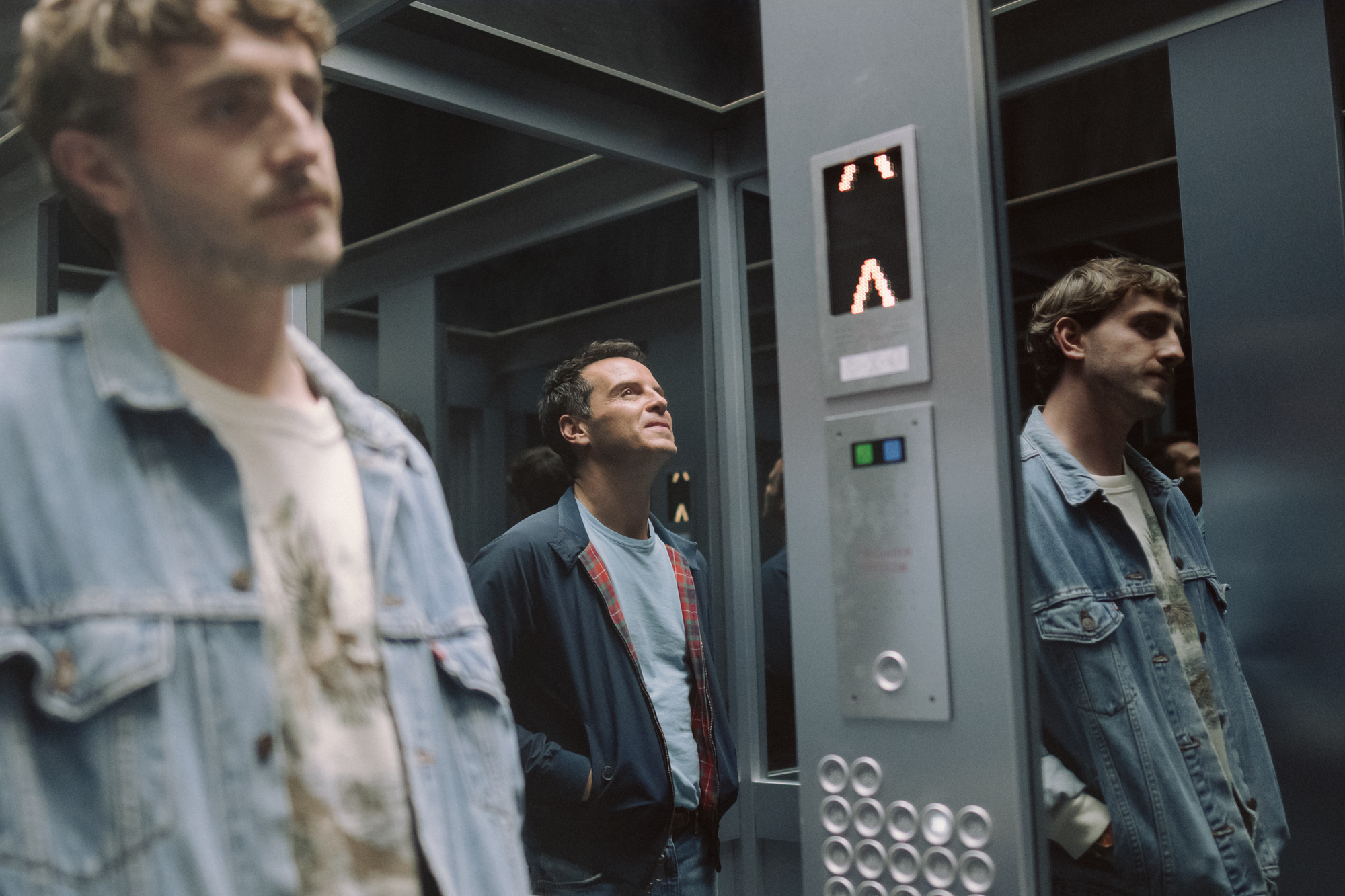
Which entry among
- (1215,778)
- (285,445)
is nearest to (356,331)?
(285,445)

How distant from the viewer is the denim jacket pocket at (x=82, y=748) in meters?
0.80

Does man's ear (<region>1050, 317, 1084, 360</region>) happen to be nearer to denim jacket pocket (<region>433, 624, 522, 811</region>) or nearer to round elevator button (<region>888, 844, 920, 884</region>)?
round elevator button (<region>888, 844, 920, 884</region>)

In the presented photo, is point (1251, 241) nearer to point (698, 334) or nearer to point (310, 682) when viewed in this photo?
point (698, 334)

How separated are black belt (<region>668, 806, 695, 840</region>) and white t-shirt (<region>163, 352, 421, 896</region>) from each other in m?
1.37

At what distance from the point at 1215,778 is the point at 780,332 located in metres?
1.10

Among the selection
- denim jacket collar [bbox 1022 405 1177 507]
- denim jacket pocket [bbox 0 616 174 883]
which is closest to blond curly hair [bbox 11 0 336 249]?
denim jacket pocket [bbox 0 616 174 883]

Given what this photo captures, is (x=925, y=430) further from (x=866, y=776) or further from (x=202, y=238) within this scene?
(x=202, y=238)

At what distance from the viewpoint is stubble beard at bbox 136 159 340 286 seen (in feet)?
3.06

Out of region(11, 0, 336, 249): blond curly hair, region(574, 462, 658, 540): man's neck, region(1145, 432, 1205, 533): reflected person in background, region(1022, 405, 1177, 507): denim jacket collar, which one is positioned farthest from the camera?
region(1145, 432, 1205, 533): reflected person in background

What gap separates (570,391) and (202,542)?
192 cm

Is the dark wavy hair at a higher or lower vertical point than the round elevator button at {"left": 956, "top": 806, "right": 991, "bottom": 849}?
higher

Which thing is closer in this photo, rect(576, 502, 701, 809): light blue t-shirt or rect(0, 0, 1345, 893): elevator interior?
rect(576, 502, 701, 809): light blue t-shirt

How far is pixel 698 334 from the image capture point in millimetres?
3209

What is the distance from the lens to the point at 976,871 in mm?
1325
